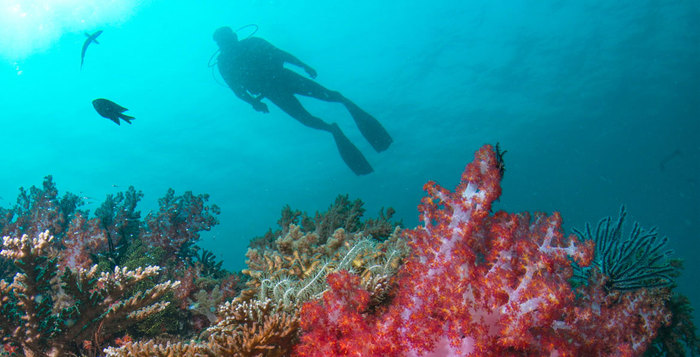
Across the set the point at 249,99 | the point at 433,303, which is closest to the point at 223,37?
the point at 249,99

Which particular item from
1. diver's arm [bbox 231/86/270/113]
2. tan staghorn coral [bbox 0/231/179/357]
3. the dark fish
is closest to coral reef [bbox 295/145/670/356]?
tan staghorn coral [bbox 0/231/179/357]

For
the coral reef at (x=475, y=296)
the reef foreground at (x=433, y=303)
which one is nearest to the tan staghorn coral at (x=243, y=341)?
the reef foreground at (x=433, y=303)

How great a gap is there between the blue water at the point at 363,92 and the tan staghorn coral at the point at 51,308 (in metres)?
44.1

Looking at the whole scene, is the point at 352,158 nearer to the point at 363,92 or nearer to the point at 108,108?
the point at 108,108

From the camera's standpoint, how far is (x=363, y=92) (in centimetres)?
4997

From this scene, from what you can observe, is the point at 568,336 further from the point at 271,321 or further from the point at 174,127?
the point at 174,127

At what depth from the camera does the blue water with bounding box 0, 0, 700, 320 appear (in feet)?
132

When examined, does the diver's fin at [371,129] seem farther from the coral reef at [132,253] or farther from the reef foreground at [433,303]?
the reef foreground at [433,303]

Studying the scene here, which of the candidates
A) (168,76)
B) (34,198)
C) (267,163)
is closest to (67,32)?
(168,76)

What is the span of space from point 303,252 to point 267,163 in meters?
57.1

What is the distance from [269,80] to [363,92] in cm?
3525

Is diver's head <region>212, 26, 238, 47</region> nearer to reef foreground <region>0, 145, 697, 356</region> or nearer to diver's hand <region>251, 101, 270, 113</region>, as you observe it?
diver's hand <region>251, 101, 270, 113</region>

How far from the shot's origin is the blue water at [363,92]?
4022cm

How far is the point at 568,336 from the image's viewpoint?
2541 millimetres
